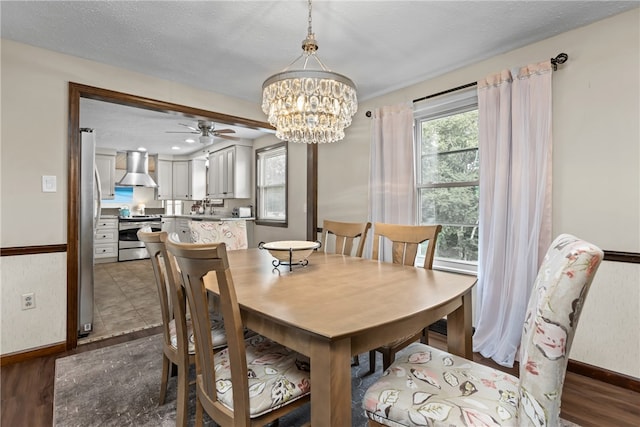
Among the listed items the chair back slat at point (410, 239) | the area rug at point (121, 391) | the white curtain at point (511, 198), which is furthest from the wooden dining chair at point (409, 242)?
the white curtain at point (511, 198)

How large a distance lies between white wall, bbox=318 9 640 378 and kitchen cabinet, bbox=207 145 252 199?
170 inches

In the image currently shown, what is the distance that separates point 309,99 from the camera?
1725mm

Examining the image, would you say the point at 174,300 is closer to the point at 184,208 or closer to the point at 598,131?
the point at 598,131

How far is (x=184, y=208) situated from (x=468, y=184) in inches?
260

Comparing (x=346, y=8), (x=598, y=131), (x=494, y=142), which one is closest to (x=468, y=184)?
(x=494, y=142)

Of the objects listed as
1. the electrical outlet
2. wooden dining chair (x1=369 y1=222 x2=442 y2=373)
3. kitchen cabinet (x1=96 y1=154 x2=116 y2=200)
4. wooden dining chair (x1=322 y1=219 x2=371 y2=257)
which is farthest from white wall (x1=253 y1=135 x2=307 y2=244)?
kitchen cabinet (x1=96 y1=154 x2=116 y2=200)

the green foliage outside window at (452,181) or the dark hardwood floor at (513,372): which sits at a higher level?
the green foliage outside window at (452,181)

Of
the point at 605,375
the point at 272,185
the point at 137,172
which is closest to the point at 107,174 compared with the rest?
the point at 137,172

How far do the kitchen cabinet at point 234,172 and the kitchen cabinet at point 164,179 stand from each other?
71.0 inches

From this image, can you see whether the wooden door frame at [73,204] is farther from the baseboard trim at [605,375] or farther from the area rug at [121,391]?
the baseboard trim at [605,375]

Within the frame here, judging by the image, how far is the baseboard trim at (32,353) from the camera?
2265mm

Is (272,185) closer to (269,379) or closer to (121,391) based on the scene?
(121,391)

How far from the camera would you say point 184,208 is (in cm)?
751

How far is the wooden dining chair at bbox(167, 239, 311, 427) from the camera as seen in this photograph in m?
1.02
